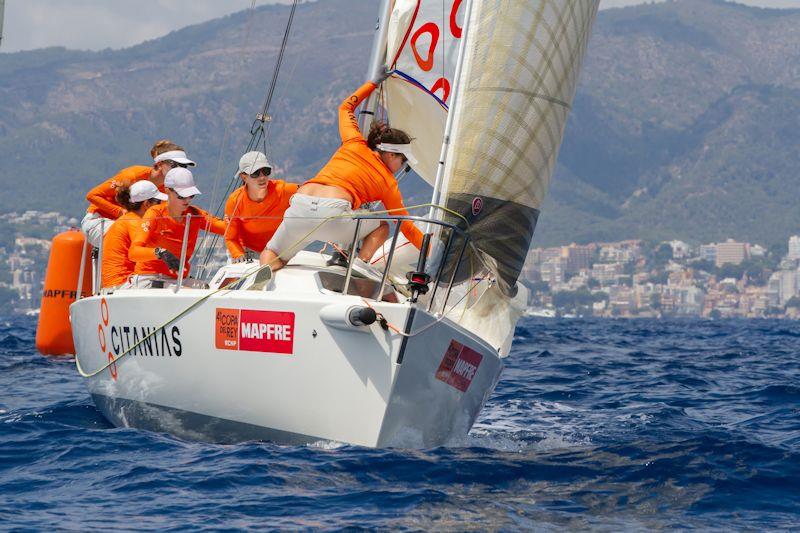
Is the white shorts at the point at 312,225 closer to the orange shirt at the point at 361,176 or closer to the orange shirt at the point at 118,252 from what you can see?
the orange shirt at the point at 361,176

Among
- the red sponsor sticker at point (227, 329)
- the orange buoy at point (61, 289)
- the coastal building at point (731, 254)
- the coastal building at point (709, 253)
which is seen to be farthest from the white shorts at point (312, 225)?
the coastal building at point (709, 253)

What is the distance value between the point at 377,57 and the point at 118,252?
6.42 ft

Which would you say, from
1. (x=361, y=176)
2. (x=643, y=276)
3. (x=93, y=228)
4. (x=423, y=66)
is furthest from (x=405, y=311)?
(x=643, y=276)

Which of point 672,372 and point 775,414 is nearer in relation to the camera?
point 775,414

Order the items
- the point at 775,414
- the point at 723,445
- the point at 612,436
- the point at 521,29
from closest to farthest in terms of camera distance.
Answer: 1. the point at 521,29
2. the point at 723,445
3. the point at 612,436
4. the point at 775,414

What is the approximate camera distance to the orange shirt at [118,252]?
766cm

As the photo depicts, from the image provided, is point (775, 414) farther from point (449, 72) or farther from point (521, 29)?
point (521, 29)

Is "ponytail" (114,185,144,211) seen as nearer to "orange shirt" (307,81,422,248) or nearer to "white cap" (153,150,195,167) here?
"white cap" (153,150,195,167)

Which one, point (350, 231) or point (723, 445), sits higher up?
point (350, 231)

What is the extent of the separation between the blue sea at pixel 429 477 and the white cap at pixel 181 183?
1.34 metres

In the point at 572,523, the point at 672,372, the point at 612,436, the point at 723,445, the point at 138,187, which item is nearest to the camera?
the point at 572,523

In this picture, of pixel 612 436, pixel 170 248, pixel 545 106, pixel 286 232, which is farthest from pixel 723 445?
pixel 170 248

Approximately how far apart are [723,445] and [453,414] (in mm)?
1492

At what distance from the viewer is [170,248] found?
7.41 meters
